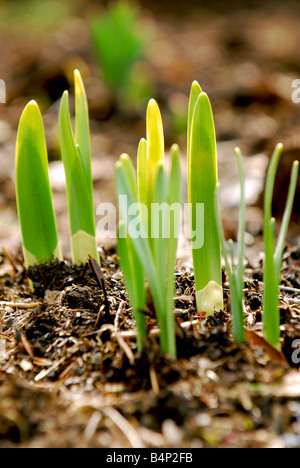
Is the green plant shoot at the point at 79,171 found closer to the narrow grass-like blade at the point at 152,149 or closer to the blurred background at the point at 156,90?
the narrow grass-like blade at the point at 152,149

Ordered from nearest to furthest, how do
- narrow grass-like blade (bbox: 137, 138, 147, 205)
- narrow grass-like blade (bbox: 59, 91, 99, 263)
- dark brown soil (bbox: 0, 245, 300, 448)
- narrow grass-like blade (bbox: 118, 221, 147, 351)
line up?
1. dark brown soil (bbox: 0, 245, 300, 448)
2. narrow grass-like blade (bbox: 118, 221, 147, 351)
3. narrow grass-like blade (bbox: 137, 138, 147, 205)
4. narrow grass-like blade (bbox: 59, 91, 99, 263)

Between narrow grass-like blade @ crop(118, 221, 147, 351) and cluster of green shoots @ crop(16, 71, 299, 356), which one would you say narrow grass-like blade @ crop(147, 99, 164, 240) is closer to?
cluster of green shoots @ crop(16, 71, 299, 356)

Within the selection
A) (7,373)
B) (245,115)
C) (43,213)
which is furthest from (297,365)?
(245,115)

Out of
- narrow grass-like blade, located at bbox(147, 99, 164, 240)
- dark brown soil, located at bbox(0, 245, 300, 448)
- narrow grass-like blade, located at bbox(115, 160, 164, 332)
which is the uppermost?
narrow grass-like blade, located at bbox(147, 99, 164, 240)

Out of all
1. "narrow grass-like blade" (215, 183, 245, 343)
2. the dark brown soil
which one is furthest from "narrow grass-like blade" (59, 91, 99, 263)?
"narrow grass-like blade" (215, 183, 245, 343)

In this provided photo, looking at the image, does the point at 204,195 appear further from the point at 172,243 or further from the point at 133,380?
the point at 133,380

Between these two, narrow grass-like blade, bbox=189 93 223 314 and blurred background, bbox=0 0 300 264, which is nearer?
narrow grass-like blade, bbox=189 93 223 314

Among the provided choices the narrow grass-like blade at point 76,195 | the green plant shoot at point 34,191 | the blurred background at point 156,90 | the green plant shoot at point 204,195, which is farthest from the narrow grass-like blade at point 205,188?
the blurred background at point 156,90

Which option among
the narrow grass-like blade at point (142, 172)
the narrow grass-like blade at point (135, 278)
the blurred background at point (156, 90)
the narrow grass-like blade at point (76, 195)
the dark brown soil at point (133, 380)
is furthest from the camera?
the blurred background at point (156, 90)

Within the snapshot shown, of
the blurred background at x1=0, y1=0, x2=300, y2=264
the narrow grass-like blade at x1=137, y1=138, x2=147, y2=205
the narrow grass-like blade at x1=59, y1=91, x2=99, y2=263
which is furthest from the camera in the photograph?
the blurred background at x1=0, y1=0, x2=300, y2=264
